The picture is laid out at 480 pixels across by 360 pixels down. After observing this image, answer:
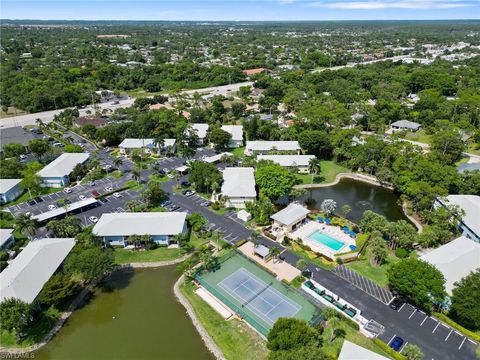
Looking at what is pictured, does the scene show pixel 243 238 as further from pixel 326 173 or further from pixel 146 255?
pixel 326 173

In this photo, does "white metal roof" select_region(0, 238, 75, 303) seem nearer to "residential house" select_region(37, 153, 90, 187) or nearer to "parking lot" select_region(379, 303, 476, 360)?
"residential house" select_region(37, 153, 90, 187)

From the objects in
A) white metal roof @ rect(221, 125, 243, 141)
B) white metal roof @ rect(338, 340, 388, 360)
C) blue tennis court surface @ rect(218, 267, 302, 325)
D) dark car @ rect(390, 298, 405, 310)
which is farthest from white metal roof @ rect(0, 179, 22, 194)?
dark car @ rect(390, 298, 405, 310)

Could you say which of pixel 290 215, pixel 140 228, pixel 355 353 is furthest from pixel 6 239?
pixel 355 353

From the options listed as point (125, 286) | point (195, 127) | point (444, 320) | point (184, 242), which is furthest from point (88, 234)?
point (195, 127)

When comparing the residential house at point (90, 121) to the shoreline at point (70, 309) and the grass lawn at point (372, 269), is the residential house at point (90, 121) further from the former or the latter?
the grass lawn at point (372, 269)

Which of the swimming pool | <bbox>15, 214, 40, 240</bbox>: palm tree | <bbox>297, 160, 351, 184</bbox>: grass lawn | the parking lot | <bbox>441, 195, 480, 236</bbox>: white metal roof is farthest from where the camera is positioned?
<bbox>297, 160, 351, 184</bbox>: grass lawn

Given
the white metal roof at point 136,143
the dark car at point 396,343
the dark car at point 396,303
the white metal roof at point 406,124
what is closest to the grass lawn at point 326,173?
the dark car at point 396,303
